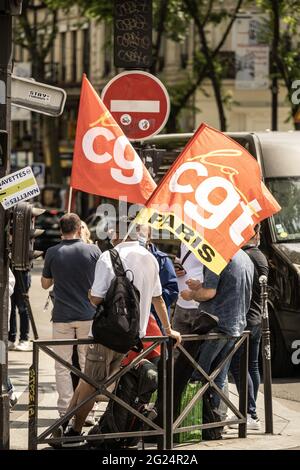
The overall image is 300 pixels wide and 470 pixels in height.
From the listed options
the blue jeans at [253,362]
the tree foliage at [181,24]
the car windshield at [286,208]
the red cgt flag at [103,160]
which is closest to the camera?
the red cgt flag at [103,160]

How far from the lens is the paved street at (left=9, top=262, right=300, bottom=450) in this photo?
10781 millimetres

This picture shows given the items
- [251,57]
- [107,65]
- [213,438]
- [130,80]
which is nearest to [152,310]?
[213,438]

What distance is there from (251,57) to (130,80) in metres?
29.4

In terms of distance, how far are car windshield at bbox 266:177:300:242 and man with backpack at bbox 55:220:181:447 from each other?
19.1 ft

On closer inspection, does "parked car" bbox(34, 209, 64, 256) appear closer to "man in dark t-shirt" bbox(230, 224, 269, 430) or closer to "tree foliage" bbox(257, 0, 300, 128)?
"tree foliage" bbox(257, 0, 300, 128)

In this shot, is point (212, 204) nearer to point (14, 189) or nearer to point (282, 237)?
point (14, 189)

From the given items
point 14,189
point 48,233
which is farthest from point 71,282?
point 48,233

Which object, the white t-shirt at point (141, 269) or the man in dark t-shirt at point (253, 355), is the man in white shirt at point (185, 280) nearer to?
the man in dark t-shirt at point (253, 355)

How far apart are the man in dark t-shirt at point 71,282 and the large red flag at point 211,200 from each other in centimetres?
138

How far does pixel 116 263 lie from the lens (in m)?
10.0

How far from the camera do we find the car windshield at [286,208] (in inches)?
627

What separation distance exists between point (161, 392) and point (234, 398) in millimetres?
2833

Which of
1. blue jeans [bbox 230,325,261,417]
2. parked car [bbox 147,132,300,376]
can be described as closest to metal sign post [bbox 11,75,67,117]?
blue jeans [bbox 230,325,261,417]

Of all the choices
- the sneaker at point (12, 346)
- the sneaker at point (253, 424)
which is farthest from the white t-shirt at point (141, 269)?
the sneaker at point (12, 346)
